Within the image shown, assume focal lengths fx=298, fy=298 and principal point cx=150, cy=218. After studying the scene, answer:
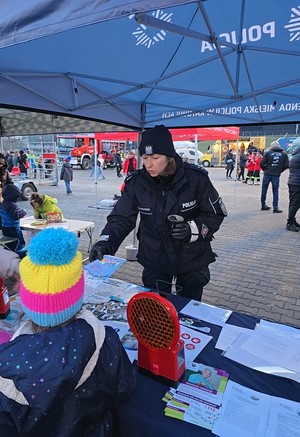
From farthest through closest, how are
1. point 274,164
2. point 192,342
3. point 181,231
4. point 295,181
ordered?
point 274,164 → point 295,181 → point 181,231 → point 192,342

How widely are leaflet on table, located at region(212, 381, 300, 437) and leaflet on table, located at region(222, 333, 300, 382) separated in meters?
0.12

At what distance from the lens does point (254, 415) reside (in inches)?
36.5

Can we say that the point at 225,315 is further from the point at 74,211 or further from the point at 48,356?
the point at 74,211

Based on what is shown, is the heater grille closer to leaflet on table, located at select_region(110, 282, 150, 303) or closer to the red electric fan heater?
the red electric fan heater

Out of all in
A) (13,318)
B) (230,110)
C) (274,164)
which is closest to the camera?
(13,318)

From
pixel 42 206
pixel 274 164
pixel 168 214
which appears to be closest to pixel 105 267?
pixel 168 214

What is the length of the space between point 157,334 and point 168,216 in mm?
808

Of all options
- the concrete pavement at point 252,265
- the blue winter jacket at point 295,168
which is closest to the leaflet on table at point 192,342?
the concrete pavement at point 252,265

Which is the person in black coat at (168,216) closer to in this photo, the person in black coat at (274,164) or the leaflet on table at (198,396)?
the leaflet on table at (198,396)

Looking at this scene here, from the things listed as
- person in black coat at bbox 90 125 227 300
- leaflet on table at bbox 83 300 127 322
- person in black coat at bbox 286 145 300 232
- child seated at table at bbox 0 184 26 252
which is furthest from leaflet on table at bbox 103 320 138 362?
person in black coat at bbox 286 145 300 232

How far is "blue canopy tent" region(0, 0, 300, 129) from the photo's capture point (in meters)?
1.05

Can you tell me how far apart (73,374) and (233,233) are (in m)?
5.83

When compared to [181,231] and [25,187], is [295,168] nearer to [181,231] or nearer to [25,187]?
[181,231]

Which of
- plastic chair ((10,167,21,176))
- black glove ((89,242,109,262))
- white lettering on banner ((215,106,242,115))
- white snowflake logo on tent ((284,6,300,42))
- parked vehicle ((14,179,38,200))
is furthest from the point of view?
plastic chair ((10,167,21,176))
